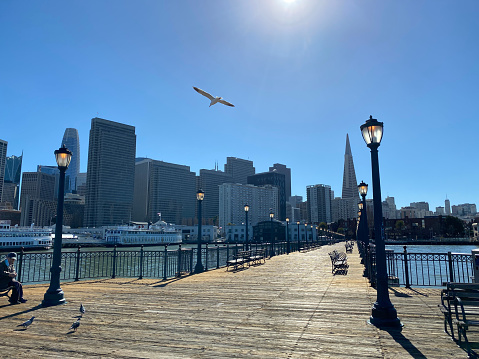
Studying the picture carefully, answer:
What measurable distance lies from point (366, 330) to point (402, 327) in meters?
0.82

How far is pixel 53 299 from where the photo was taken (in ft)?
31.4

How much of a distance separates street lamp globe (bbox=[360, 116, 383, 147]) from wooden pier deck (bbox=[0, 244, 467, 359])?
13.8ft

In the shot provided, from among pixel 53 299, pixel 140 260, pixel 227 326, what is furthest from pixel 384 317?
pixel 140 260

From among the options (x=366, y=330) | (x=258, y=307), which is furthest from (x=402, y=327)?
(x=258, y=307)

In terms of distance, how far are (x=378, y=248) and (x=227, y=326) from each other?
13.1 feet

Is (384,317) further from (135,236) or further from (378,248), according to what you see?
(135,236)

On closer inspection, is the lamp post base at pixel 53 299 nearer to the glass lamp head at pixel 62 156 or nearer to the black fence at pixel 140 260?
the black fence at pixel 140 260

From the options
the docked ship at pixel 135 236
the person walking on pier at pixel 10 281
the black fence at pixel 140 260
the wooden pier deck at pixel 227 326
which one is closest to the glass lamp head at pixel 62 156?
the person walking on pier at pixel 10 281

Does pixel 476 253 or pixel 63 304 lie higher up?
pixel 476 253

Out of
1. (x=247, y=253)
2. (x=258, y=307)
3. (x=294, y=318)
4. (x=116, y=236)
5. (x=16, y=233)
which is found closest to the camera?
(x=294, y=318)

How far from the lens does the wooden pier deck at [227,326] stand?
18.0 ft

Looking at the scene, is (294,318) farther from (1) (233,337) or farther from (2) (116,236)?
(2) (116,236)

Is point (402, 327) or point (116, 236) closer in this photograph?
point (402, 327)

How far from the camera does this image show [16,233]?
88.8m
